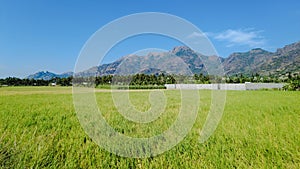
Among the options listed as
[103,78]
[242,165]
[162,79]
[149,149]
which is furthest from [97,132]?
[103,78]

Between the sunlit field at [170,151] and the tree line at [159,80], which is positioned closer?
the sunlit field at [170,151]

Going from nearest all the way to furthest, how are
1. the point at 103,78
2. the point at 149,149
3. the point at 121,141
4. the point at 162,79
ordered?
the point at 149,149 < the point at 121,141 < the point at 162,79 < the point at 103,78

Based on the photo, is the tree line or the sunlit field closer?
the sunlit field

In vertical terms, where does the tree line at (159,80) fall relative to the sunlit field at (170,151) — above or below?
above

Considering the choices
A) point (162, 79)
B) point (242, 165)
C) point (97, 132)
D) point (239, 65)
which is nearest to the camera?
point (242, 165)

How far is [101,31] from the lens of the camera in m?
3.59

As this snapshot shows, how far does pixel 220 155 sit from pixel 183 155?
0.41 metres

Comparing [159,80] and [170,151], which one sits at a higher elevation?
[159,80]

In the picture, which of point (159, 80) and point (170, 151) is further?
point (159, 80)

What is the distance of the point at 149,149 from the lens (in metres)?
2.88

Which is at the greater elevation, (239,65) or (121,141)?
(239,65)

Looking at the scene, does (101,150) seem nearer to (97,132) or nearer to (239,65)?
(97,132)

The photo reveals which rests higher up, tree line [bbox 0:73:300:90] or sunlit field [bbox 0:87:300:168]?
tree line [bbox 0:73:300:90]

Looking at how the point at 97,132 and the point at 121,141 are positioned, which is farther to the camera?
the point at 97,132
